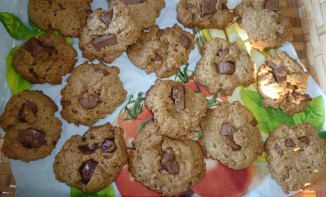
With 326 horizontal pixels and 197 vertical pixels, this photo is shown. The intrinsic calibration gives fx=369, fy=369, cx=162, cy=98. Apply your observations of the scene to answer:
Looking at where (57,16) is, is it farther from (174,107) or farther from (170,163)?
(170,163)

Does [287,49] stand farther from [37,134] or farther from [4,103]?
[4,103]

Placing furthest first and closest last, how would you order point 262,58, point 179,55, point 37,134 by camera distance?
1. point 262,58
2. point 179,55
3. point 37,134

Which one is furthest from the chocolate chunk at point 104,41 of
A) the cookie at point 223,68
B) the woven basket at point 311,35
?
the woven basket at point 311,35

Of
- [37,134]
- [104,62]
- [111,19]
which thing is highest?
[111,19]

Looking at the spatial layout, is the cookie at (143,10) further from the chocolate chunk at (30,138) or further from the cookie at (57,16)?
the chocolate chunk at (30,138)

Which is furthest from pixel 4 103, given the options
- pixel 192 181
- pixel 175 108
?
pixel 192 181

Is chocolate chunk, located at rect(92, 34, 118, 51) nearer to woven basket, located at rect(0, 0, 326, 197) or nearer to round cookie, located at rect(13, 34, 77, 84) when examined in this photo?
round cookie, located at rect(13, 34, 77, 84)

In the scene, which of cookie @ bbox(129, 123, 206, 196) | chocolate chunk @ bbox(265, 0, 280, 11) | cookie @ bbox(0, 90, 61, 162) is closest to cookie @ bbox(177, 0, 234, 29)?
chocolate chunk @ bbox(265, 0, 280, 11)
